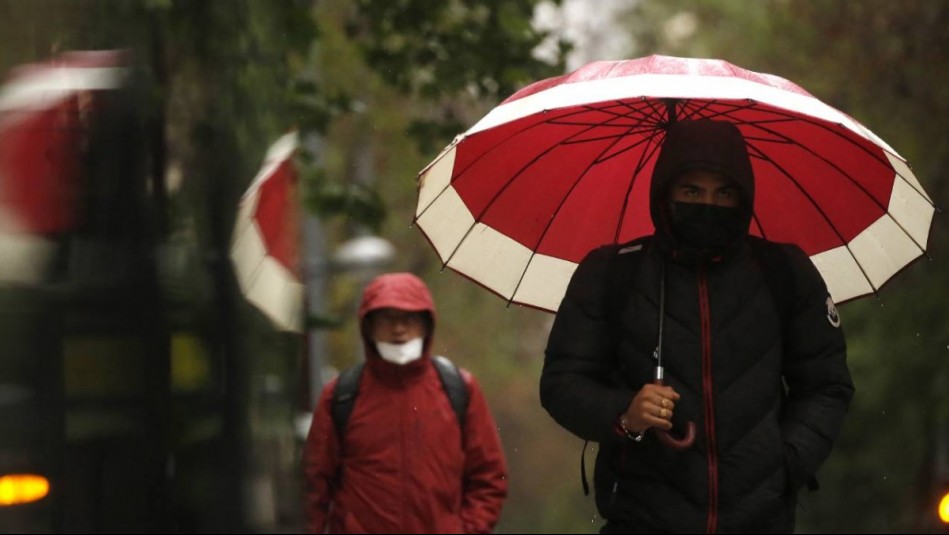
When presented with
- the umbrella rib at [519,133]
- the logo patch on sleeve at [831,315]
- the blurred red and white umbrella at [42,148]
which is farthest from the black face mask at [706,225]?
the blurred red and white umbrella at [42,148]

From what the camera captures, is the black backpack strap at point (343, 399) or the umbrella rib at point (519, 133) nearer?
the umbrella rib at point (519, 133)

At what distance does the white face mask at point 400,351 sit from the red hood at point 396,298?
33 mm

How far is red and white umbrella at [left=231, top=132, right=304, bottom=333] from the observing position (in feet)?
16.5

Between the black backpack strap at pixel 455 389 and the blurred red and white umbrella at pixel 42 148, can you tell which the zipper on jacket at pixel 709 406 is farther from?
the black backpack strap at pixel 455 389

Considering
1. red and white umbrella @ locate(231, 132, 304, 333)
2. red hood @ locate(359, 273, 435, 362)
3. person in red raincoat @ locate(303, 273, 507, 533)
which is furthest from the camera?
red hood @ locate(359, 273, 435, 362)

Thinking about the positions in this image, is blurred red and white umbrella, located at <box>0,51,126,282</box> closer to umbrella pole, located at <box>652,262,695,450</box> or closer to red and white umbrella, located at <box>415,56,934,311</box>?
red and white umbrella, located at <box>415,56,934,311</box>

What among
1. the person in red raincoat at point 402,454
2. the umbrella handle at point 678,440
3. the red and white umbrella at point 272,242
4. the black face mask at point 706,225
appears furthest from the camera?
the person in red raincoat at point 402,454

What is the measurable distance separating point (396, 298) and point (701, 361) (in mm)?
2992

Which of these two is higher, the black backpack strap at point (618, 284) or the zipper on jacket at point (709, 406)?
the black backpack strap at point (618, 284)

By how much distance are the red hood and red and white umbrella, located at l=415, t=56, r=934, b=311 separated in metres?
1.79

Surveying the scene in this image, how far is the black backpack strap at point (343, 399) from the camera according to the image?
623 cm

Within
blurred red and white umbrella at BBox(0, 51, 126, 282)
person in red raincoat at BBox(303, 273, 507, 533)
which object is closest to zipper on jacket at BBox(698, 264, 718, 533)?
blurred red and white umbrella at BBox(0, 51, 126, 282)

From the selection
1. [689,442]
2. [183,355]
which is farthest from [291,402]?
[689,442]

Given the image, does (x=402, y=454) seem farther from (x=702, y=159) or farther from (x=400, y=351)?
(x=702, y=159)
